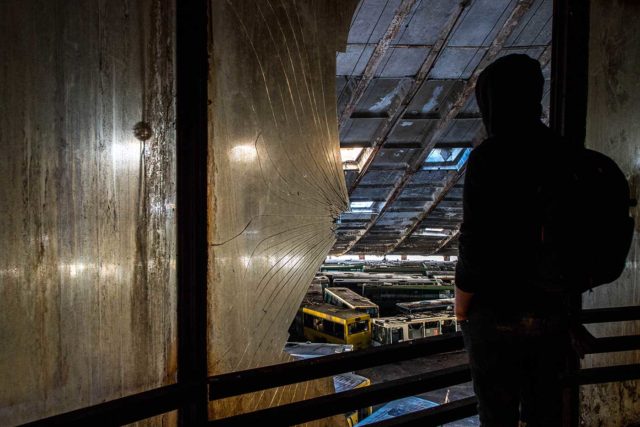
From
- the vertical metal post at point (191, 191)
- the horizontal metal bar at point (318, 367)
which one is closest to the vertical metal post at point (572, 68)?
the horizontal metal bar at point (318, 367)

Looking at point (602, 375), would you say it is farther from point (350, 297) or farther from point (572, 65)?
point (350, 297)

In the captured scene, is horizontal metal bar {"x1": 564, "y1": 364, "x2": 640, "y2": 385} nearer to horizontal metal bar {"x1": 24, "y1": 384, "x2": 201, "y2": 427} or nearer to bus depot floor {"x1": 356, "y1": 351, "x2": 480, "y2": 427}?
horizontal metal bar {"x1": 24, "y1": 384, "x2": 201, "y2": 427}

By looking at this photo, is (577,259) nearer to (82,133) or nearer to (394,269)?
(82,133)

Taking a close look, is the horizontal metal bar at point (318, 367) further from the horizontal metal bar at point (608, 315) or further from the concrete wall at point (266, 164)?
the horizontal metal bar at point (608, 315)

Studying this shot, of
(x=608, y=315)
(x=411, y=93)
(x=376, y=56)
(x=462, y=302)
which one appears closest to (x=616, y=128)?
(x=608, y=315)

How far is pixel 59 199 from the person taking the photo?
91 cm

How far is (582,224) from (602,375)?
90 cm

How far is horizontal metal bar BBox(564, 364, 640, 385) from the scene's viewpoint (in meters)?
1.50

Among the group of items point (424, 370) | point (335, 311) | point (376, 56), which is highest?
point (376, 56)

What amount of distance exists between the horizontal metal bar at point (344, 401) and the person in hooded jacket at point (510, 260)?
13.4 inches

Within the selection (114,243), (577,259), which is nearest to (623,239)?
(577,259)

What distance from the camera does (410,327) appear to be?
4766 millimetres

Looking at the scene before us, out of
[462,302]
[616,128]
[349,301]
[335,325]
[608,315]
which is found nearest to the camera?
[462,302]

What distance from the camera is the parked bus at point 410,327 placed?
470cm
